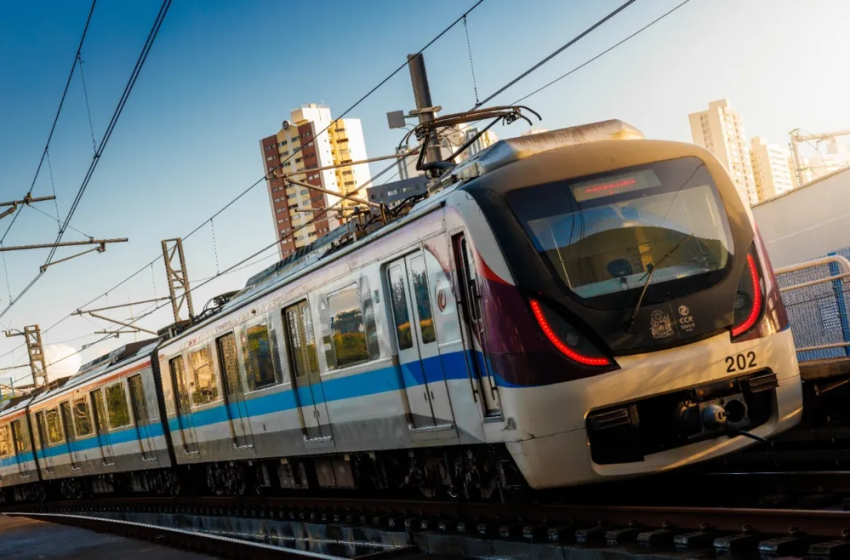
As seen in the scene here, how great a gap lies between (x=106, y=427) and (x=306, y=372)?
12.7m

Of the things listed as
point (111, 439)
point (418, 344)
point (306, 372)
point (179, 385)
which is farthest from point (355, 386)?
point (111, 439)

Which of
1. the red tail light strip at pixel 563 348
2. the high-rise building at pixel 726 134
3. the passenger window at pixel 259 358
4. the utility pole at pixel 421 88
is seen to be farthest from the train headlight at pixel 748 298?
the high-rise building at pixel 726 134

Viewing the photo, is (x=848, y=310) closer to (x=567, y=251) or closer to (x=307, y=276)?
(x=567, y=251)

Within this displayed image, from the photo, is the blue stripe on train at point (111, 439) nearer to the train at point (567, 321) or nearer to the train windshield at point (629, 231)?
the train at point (567, 321)

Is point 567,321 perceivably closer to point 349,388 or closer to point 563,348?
point 563,348

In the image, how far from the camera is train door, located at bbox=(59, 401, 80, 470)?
1024 inches

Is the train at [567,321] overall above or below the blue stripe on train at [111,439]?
above

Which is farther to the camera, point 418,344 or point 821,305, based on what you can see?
point 821,305

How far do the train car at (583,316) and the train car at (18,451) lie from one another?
24.4m

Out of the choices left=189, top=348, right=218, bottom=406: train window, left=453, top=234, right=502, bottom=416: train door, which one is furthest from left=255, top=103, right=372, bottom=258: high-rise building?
left=453, top=234, right=502, bottom=416: train door

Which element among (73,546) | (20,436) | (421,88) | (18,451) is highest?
(421,88)

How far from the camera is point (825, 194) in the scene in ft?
67.4

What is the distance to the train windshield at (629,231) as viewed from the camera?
7.85 metres

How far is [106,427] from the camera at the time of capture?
916 inches
